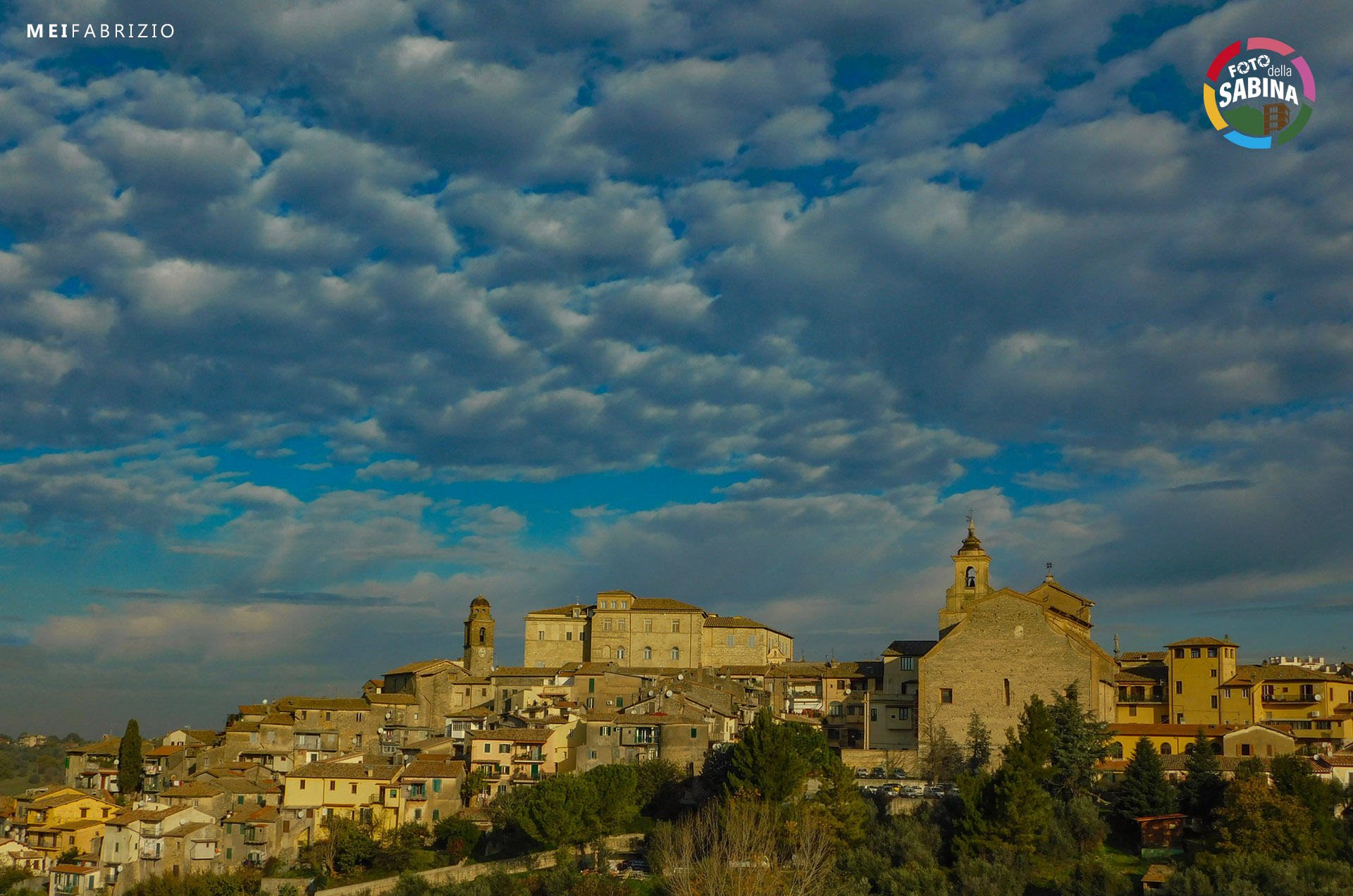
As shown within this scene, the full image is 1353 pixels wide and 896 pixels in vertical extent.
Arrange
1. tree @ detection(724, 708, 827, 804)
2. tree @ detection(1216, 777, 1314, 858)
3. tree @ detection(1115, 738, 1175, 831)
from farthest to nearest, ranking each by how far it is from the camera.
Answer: tree @ detection(724, 708, 827, 804) → tree @ detection(1115, 738, 1175, 831) → tree @ detection(1216, 777, 1314, 858)

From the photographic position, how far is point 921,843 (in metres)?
53.3

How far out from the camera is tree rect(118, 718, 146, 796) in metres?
77.4

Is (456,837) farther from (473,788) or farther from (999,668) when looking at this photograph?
(999,668)

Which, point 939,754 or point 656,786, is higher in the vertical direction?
point 939,754

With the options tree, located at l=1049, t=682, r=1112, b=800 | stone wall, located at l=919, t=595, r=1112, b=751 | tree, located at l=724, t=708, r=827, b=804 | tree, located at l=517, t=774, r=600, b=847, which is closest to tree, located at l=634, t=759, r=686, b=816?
tree, located at l=517, t=774, r=600, b=847

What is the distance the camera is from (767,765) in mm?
57156

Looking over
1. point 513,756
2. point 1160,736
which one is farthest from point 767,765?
point 1160,736

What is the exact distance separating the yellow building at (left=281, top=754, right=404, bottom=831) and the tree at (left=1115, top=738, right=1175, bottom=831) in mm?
35110

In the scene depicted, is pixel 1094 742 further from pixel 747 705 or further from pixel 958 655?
pixel 747 705

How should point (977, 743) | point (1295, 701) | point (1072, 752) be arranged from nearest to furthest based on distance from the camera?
1. point (1072, 752)
2. point (977, 743)
3. point (1295, 701)

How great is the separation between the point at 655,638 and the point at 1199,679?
4326 centimetres

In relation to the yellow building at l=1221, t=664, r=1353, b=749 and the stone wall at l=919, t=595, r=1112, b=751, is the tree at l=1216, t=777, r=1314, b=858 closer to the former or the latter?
the stone wall at l=919, t=595, r=1112, b=751

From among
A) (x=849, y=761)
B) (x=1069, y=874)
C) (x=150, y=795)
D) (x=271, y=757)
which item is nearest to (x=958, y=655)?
(x=849, y=761)

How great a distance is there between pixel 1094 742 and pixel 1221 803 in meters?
6.55
